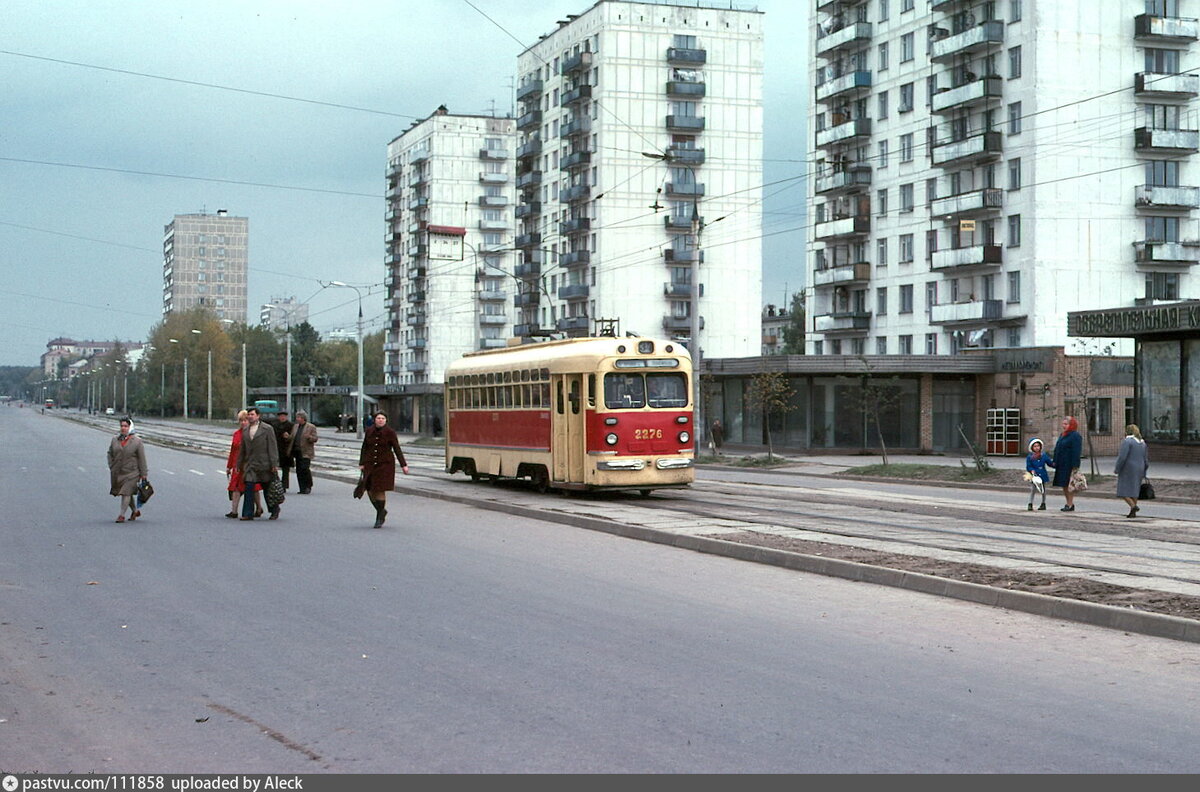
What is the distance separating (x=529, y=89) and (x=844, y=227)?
32066 millimetres

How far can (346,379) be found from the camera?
521 feet

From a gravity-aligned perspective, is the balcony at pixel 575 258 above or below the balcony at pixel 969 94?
below

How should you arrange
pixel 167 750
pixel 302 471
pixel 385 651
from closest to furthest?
pixel 167 750
pixel 385 651
pixel 302 471

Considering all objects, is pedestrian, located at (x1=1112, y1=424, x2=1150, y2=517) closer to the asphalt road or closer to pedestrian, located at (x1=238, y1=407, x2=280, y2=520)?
the asphalt road

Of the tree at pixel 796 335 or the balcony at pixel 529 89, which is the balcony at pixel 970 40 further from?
the tree at pixel 796 335

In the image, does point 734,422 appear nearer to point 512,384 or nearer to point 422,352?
point 512,384

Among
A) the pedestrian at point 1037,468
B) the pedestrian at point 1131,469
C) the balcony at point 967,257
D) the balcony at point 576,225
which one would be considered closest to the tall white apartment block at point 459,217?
the balcony at point 576,225

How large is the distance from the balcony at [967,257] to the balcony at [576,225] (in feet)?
95.2

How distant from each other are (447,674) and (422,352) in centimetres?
11088

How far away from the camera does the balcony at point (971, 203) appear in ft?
199

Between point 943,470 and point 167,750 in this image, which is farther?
point 943,470

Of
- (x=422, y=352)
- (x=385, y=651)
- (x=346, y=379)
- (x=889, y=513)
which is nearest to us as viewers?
(x=385, y=651)

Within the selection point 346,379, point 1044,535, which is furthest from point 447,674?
point 346,379

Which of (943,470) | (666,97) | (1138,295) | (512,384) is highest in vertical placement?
(666,97)
